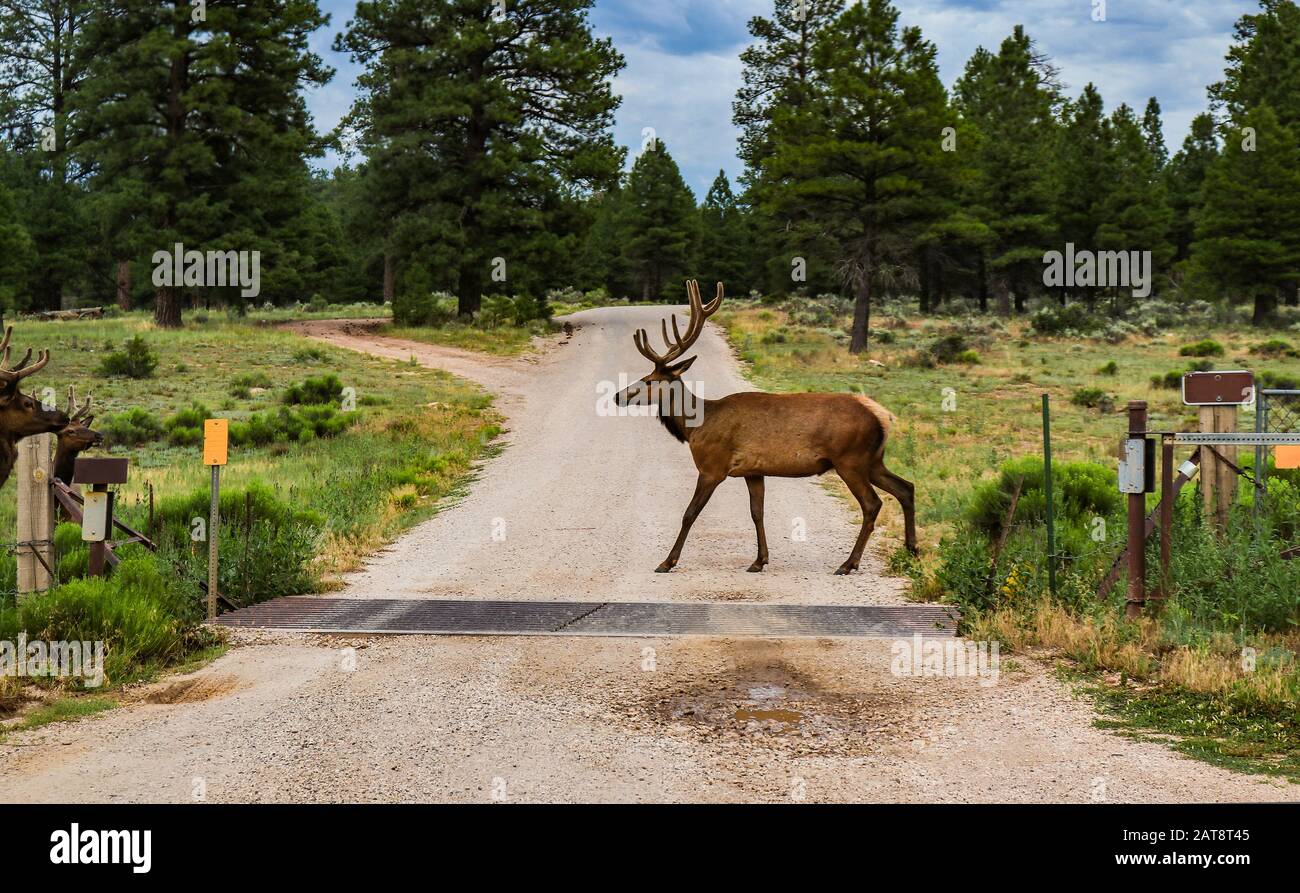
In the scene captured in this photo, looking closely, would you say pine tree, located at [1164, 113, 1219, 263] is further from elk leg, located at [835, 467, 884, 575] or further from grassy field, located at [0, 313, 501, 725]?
elk leg, located at [835, 467, 884, 575]

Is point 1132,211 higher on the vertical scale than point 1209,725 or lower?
higher

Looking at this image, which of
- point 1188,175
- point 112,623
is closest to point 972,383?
point 112,623

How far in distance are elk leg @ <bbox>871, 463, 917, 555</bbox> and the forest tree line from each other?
27247 mm

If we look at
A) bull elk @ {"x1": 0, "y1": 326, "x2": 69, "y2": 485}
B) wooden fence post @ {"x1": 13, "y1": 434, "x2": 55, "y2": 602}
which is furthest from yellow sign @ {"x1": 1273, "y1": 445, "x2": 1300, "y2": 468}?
bull elk @ {"x1": 0, "y1": 326, "x2": 69, "y2": 485}

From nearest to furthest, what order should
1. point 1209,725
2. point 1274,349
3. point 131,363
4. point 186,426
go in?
1. point 1209,725
2. point 186,426
3. point 131,363
4. point 1274,349

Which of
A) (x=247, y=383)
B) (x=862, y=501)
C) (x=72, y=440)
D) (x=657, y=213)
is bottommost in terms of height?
(x=862, y=501)

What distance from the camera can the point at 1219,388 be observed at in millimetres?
10164

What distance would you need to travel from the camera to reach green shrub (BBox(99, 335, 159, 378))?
32.3m

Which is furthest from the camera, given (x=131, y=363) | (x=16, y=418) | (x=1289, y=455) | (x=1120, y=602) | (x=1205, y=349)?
(x=1205, y=349)

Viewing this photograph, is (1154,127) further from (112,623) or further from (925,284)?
(112,623)

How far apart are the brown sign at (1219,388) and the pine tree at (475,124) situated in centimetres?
3597

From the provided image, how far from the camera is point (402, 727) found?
282 inches

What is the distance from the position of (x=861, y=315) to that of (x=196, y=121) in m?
25.4

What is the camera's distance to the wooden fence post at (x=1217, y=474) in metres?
10.9
